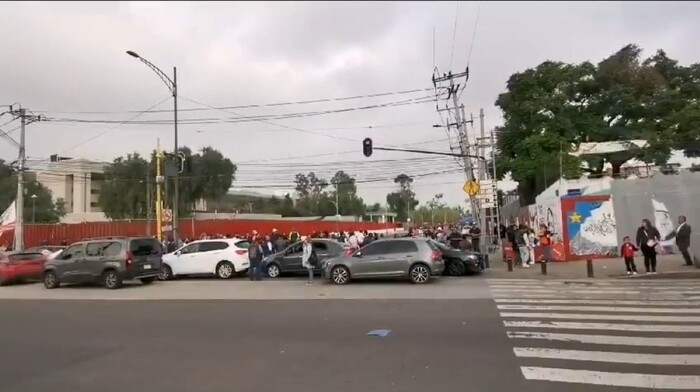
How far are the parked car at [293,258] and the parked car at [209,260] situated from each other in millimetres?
949

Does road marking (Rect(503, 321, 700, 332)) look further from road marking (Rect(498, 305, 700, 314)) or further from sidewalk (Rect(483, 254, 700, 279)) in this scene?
sidewalk (Rect(483, 254, 700, 279))

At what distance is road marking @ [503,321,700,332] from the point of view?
9398 mm

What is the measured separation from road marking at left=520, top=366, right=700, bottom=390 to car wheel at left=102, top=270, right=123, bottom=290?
15.8 meters

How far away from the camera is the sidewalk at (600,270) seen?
1811 cm

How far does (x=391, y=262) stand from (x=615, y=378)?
12057 millimetres

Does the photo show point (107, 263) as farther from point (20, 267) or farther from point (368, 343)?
point (368, 343)

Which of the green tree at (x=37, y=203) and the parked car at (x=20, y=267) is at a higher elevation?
the green tree at (x=37, y=203)

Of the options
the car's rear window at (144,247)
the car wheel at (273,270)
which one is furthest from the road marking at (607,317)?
the car's rear window at (144,247)

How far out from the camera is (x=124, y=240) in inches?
788

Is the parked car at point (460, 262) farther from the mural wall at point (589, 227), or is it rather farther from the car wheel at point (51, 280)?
the car wheel at point (51, 280)

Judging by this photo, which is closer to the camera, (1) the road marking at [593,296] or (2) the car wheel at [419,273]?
(1) the road marking at [593,296]

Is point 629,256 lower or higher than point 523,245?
lower

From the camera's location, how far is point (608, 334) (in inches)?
356

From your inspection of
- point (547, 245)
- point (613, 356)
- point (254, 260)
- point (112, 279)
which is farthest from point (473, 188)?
point (613, 356)
